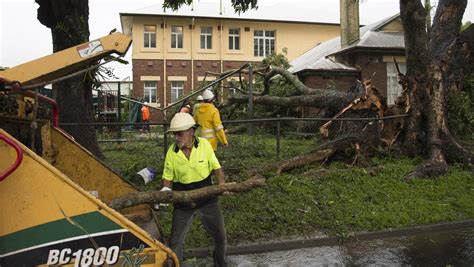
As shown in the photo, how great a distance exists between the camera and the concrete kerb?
5758 millimetres

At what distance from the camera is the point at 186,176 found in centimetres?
417

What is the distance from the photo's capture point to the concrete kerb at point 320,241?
5.76m

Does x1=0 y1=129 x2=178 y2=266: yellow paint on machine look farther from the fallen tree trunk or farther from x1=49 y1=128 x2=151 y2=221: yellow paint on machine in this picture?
x1=49 y1=128 x2=151 y2=221: yellow paint on machine

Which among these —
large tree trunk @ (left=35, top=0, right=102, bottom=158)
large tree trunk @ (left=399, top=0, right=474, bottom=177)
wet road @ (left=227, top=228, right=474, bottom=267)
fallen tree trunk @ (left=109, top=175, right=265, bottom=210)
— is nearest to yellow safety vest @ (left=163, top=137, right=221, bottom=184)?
fallen tree trunk @ (left=109, top=175, right=265, bottom=210)

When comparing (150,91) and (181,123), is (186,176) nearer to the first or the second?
(181,123)

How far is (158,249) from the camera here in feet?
9.96

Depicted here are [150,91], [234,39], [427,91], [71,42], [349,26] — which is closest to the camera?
[71,42]

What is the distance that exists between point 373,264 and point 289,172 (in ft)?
11.3

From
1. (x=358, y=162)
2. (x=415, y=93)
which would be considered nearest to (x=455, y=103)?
(x=415, y=93)

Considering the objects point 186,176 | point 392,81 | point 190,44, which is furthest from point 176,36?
point 186,176

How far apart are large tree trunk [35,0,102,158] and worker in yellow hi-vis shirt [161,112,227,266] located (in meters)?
4.34

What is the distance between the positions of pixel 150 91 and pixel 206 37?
5651mm

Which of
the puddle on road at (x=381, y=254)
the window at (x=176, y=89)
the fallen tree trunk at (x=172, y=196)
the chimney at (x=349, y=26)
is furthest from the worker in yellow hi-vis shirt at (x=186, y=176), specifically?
the window at (x=176, y=89)

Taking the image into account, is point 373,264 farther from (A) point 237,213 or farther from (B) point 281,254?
(A) point 237,213
